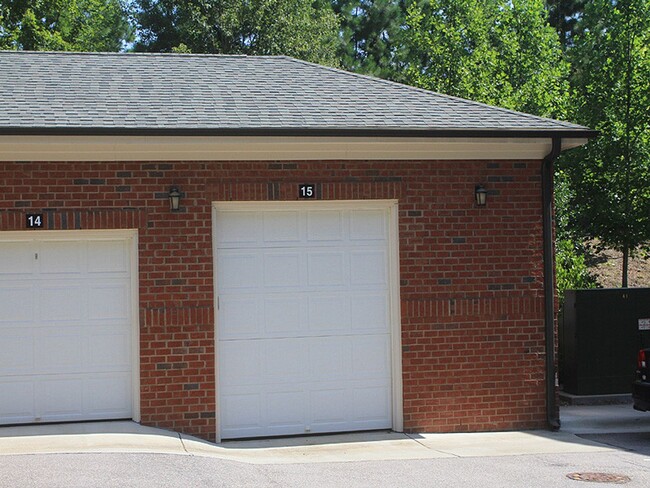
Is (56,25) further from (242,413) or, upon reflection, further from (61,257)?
(242,413)

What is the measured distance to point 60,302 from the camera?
34.7 feet

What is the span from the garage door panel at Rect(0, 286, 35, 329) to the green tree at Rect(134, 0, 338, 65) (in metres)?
18.8

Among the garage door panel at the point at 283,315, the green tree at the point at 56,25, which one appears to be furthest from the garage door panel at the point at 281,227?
the green tree at the point at 56,25

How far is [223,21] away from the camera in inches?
1159

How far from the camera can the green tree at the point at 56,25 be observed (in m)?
26.8

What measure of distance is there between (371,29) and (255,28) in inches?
347

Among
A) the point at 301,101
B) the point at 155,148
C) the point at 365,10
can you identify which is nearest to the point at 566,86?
the point at 301,101

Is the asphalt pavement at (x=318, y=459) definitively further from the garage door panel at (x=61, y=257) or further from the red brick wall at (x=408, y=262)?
the garage door panel at (x=61, y=257)

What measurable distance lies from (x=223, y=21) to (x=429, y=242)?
19.9 metres

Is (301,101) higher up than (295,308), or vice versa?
(301,101)

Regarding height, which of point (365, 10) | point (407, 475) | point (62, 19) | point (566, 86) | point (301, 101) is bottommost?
point (407, 475)

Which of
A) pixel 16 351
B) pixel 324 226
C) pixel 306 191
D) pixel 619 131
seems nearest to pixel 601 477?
pixel 324 226

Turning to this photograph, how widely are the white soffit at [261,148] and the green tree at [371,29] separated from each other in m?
24.7

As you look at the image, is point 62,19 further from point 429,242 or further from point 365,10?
point 429,242
